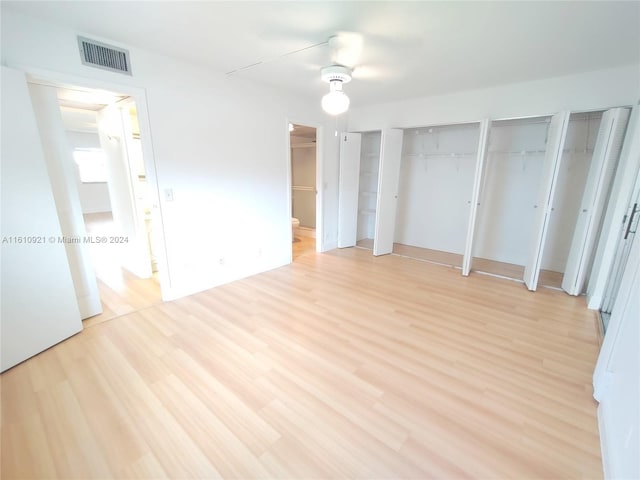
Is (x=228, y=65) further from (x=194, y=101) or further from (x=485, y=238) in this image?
(x=485, y=238)

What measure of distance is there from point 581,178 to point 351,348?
3761mm

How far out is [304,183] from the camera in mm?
6289

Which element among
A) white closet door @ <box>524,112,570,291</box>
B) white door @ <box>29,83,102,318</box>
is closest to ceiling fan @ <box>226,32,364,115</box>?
white door @ <box>29,83,102,318</box>

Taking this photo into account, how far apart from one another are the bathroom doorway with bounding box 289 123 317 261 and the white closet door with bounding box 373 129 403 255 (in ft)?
5.13

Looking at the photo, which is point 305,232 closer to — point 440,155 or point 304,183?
point 304,183

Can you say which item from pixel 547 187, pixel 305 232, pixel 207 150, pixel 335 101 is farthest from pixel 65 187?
pixel 547 187

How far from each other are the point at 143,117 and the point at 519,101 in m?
4.10

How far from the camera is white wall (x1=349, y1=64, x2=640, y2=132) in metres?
2.80

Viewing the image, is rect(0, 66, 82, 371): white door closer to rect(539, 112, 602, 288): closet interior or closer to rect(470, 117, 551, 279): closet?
rect(470, 117, 551, 279): closet

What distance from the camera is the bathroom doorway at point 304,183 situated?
5961mm

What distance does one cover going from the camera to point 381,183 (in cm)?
440

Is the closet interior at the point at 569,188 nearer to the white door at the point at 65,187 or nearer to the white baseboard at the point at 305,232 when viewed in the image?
the white baseboard at the point at 305,232

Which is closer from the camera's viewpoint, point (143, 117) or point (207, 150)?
point (143, 117)

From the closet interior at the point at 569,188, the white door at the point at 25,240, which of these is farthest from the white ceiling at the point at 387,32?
the closet interior at the point at 569,188
